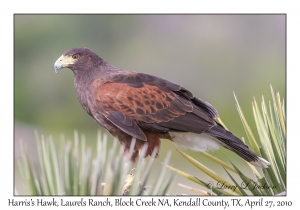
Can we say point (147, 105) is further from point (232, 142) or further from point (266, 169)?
point (266, 169)

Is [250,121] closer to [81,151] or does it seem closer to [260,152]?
[260,152]

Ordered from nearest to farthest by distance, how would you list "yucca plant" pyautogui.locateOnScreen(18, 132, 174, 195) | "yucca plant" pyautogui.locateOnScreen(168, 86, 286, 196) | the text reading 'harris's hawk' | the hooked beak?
"yucca plant" pyautogui.locateOnScreen(18, 132, 174, 195) → "yucca plant" pyautogui.locateOnScreen(168, 86, 286, 196) → the text reading 'harris's hawk' → the hooked beak

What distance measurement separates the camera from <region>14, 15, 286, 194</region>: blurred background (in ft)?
39.5

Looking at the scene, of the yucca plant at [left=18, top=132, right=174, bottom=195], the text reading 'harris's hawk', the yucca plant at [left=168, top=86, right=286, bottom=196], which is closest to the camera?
the yucca plant at [left=18, top=132, right=174, bottom=195]

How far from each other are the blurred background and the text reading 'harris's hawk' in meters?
5.88

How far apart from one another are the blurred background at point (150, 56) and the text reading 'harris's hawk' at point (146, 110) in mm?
5884

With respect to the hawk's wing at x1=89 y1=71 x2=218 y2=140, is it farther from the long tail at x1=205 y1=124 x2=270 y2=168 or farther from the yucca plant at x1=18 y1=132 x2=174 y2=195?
the yucca plant at x1=18 y1=132 x2=174 y2=195

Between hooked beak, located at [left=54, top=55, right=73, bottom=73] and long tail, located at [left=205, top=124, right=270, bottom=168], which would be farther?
hooked beak, located at [left=54, top=55, right=73, bottom=73]

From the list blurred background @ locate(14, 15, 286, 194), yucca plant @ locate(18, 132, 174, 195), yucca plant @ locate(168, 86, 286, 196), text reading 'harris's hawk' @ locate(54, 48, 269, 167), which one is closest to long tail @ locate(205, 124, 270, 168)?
text reading 'harris's hawk' @ locate(54, 48, 269, 167)

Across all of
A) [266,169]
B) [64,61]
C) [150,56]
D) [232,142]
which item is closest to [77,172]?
[266,169]

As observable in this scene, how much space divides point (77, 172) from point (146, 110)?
2.65 metres

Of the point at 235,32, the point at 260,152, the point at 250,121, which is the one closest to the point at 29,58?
the point at 235,32

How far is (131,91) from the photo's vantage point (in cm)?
509

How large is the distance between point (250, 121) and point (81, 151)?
7.55 metres
